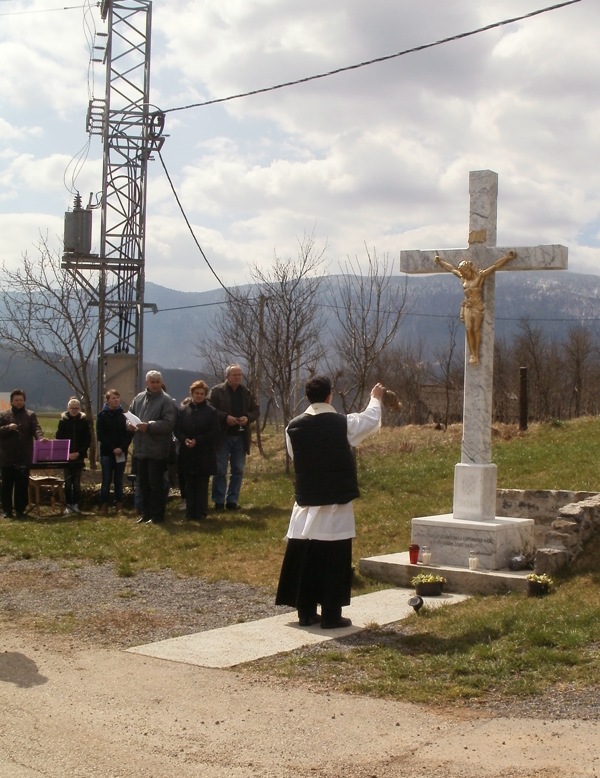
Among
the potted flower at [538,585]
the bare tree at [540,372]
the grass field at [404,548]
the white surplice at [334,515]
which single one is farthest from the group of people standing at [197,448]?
the bare tree at [540,372]

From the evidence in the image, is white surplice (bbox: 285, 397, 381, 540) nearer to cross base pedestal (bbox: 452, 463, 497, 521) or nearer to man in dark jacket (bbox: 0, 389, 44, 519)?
cross base pedestal (bbox: 452, 463, 497, 521)

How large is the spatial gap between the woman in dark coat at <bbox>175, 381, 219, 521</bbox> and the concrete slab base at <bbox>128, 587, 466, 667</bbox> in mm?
4734

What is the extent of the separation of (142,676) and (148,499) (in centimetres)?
740

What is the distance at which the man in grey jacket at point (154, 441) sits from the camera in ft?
43.1

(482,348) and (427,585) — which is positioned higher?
(482,348)

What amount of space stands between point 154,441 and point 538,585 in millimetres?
6263

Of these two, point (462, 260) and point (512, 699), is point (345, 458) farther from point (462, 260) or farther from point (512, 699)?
point (462, 260)

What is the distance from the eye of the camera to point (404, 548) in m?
11.1

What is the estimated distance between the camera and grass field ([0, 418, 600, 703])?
20.8ft

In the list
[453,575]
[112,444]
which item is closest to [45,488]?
[112,444]

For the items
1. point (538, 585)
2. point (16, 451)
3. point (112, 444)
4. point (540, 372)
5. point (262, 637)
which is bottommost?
point (262, 637)

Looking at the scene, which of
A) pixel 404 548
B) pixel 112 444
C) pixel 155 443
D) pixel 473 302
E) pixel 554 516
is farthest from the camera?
pixel 112 444

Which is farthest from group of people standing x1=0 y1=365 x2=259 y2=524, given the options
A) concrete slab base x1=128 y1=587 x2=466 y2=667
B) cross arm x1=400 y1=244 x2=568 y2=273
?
concrete slab base x1=128 y1=587 x2=466 y2=667

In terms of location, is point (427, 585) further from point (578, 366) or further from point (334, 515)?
point (578, 366)
